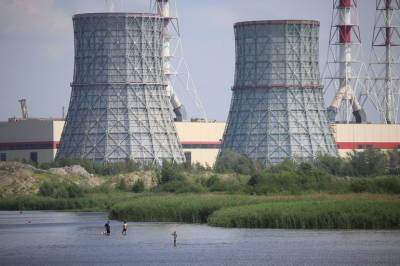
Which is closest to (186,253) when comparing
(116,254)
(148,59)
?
(116,254)

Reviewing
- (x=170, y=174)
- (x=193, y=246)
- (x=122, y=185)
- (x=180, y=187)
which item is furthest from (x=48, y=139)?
(x=193, y=246)

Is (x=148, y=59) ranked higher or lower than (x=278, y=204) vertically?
higher

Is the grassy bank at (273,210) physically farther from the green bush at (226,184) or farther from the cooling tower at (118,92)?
the cooling tower at (118,92)

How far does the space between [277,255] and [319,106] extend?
6776cm

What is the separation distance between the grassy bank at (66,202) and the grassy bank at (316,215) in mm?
22381

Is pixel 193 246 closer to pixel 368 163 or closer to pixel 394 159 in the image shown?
pixel 368 163

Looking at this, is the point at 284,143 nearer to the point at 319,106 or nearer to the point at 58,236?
the point at 319,106

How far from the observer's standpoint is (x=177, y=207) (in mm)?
93750

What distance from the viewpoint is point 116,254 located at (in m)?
76.9

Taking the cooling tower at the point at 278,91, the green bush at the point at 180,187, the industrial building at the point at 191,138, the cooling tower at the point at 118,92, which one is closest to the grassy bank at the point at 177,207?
the green bush at the point at 180,187

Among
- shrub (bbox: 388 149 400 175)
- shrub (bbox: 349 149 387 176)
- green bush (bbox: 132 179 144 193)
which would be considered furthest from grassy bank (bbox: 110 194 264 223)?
shrub (bbox: 388 149 400 175)

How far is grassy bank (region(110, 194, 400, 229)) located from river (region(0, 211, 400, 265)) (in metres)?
0.71

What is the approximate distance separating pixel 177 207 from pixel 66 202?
20270mm

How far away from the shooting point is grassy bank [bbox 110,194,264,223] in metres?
92.7
